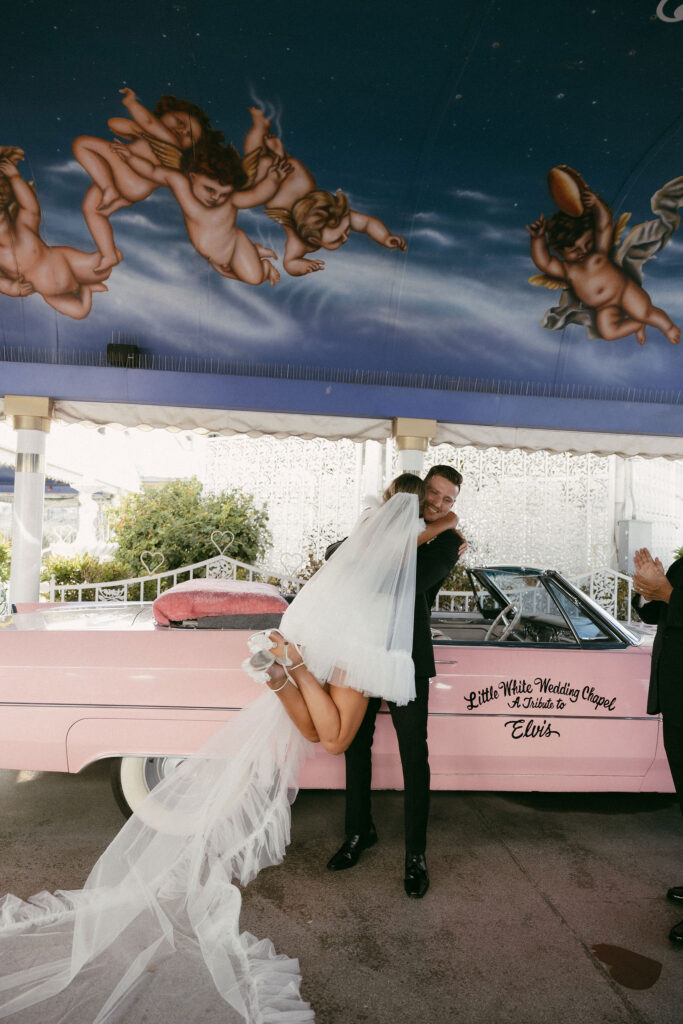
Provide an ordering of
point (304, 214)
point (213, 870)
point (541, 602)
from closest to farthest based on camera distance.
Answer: point (213, 870) < point (541, 602) < point (304, 214)

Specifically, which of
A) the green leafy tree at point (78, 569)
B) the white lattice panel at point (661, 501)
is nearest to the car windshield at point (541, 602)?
the green leafy tree at point (78, 569)

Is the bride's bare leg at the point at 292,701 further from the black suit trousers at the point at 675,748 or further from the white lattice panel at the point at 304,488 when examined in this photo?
the white lattice panel at the point at 304,488

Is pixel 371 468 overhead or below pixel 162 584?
overhead

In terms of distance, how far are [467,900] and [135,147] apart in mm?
5897

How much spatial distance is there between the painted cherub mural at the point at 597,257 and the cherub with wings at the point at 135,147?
121 inches

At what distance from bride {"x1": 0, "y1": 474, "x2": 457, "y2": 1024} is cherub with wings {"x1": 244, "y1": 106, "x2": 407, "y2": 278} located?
12.2 ft

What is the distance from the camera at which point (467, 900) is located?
9.12 ft

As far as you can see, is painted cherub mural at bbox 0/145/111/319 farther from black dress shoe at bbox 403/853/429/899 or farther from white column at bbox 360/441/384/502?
white column at bbox 360/441/384/502

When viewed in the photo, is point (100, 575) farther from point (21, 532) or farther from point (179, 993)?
point (179, 993)

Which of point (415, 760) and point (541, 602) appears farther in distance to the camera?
point (541, 602)

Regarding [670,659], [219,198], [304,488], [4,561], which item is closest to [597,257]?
[219,198]

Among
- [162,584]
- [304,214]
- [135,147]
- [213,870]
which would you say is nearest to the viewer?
[213,870]

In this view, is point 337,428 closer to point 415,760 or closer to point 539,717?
point 539,717

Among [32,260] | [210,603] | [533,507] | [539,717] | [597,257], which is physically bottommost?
[539,717]
